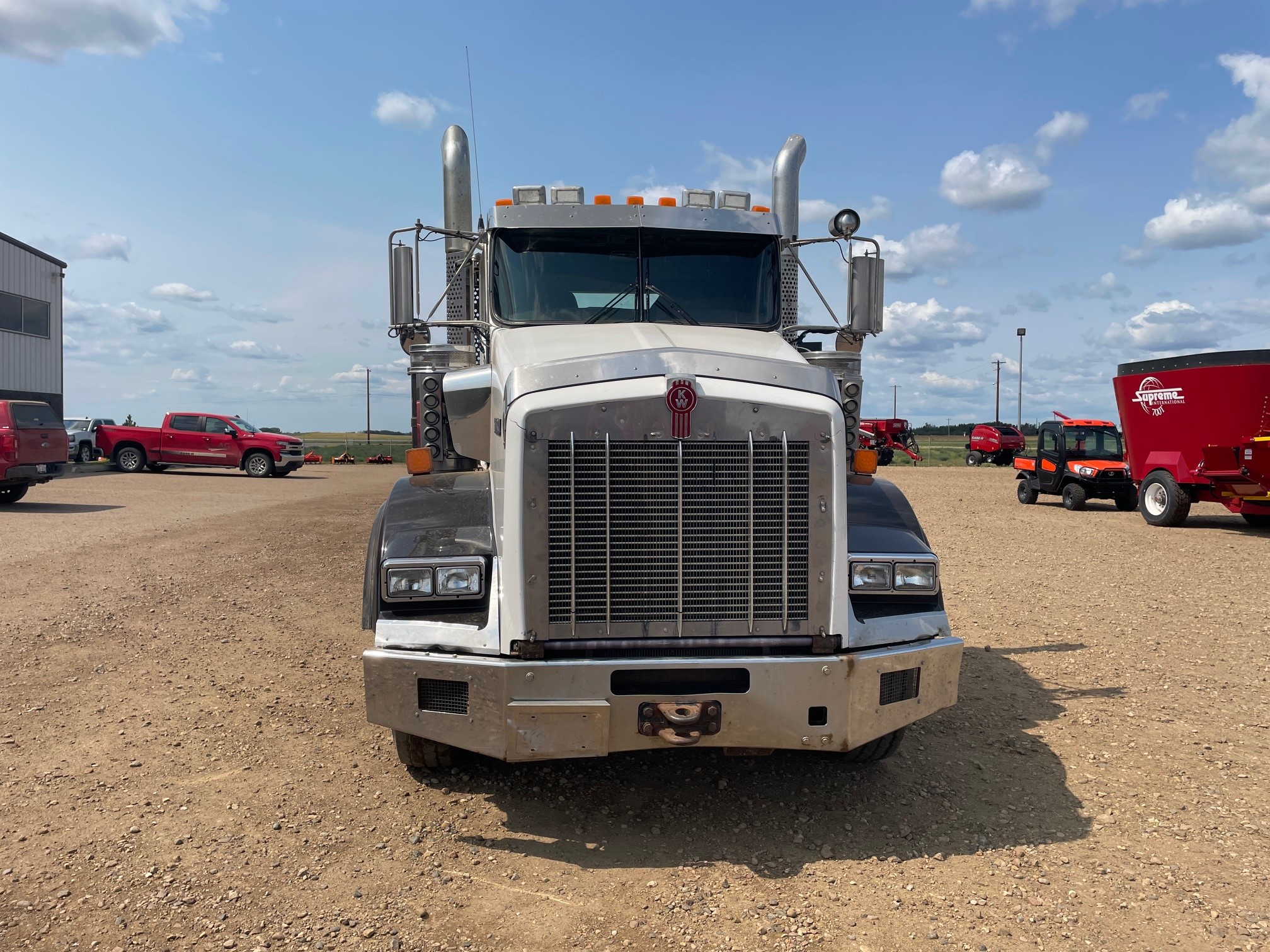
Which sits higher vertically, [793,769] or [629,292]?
[629,292]

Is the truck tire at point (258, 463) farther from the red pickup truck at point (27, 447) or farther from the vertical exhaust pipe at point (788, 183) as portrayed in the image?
the vertical exhaust pipe at point (788, 183)

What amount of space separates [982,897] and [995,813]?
85cm

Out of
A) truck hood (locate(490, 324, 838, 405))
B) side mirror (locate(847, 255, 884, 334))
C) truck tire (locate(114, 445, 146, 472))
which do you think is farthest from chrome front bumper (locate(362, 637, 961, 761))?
truck tire (locate(114, 445, 146, 472))

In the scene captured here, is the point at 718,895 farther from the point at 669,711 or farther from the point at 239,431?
the point at 239,431

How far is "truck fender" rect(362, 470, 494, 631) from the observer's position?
3.97 metres

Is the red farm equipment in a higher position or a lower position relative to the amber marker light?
higher

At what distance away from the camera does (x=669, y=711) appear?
11.8 feet

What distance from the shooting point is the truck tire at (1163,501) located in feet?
53.2

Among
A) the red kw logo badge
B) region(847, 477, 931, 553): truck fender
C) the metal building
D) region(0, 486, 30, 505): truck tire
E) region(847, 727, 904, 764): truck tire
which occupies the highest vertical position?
the metal building

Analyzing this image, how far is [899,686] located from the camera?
3.94 m

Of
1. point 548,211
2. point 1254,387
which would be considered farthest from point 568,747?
point 1254,387

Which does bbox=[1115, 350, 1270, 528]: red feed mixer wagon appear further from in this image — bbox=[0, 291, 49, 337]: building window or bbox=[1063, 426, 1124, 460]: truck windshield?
bbox=[0, 291, 49, 337]: building window

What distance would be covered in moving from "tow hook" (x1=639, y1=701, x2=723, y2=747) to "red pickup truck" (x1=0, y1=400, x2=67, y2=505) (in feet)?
55.6

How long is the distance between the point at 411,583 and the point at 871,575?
1.98 meters
